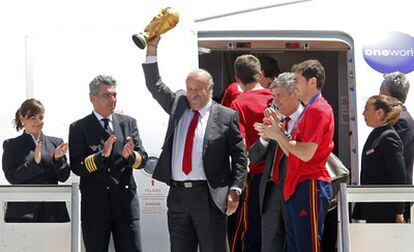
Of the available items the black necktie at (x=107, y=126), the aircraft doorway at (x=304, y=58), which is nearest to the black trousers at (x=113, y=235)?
the black necktie at (x=107, y=126)

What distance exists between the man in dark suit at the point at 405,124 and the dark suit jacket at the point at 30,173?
2.60m

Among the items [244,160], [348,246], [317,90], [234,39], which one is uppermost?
[234,39]

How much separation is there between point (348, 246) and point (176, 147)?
4.62ft

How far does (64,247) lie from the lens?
6227 mm

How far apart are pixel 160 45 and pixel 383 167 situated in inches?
83.2

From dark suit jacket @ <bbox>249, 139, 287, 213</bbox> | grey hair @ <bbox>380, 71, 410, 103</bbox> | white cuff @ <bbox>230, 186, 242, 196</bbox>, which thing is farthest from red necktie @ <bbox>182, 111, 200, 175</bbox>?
grey hair @ <bbox>380, 71, 410, 103</bbox>

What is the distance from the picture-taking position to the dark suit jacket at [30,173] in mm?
6617

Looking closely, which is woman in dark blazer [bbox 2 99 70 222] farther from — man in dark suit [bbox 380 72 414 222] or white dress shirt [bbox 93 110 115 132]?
man in dark suit [bbox 380 72 414 222]

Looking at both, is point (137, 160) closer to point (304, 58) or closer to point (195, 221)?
point (195, 221)

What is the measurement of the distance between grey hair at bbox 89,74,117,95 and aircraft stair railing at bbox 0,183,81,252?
83 centimetres

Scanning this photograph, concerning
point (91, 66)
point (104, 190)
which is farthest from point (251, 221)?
point (91, 66)

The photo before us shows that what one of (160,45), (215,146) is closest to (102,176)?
(215,146)

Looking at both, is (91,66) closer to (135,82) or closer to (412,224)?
(135,82)

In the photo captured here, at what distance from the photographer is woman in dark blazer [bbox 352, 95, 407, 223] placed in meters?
6.59
